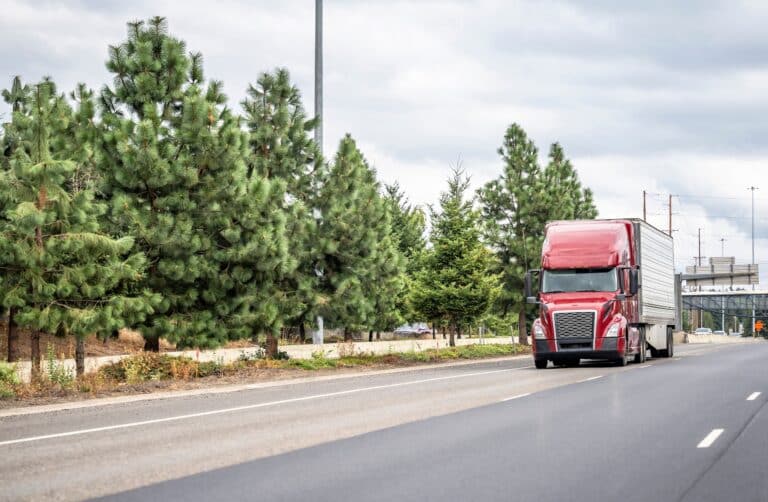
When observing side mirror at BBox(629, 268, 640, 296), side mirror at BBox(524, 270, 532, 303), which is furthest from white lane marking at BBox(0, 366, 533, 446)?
side mirror at BBox(629, 268, 640, 296)

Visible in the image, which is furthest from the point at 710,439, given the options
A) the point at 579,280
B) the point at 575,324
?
the point at 579,280

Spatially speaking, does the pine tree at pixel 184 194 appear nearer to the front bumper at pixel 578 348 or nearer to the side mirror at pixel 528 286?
the side mirror at pixel 528 286

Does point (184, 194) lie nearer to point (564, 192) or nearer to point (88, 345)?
point (88, 345)

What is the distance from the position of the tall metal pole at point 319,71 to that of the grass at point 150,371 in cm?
598

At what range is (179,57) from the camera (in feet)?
80.5

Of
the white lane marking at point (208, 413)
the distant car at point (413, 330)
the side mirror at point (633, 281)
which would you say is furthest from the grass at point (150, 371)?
the distant car at point (413, 330)

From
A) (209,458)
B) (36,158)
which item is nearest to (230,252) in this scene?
(36,158)

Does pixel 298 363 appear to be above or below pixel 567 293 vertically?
below

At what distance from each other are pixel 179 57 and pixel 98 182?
135 inches

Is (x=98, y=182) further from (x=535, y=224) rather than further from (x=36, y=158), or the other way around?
(x=535, y=224)

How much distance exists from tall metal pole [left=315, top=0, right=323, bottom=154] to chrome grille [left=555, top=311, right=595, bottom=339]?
804 cm

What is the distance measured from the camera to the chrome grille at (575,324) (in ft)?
94.7

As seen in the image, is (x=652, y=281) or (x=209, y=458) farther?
(x=652, y=281)

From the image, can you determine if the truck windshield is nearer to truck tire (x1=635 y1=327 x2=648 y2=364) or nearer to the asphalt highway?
truck tire (x1=635 y1=327 x2=648 y2=364)
